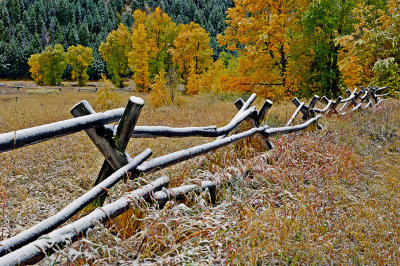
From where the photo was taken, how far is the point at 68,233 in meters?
1.55

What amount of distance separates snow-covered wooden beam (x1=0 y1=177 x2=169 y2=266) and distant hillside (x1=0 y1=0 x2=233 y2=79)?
6800 cm

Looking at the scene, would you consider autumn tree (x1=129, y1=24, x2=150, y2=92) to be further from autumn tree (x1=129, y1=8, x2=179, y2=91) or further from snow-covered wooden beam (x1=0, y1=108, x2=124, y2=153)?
snow-covered wooden beam (x1=0, y1=108, x2=124, y2=153)

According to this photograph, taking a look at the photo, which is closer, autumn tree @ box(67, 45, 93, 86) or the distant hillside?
autumn tree @ box(67, 45, 93, 86)

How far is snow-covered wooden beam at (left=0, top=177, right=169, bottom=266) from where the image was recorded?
1310 millimetres

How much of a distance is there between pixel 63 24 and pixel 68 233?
152 m

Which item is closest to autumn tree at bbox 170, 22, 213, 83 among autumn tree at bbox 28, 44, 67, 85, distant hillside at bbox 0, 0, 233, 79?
distant hillside at bbox 0, 0, 233, 79

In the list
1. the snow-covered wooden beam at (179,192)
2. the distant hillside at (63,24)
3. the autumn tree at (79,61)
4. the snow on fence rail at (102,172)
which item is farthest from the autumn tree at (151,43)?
the distant hillside at (63,24)

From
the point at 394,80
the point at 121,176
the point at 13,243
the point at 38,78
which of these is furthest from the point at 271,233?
the point at 38,78

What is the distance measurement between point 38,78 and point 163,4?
4410 inches

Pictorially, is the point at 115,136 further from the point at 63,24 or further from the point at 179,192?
the point at 63,24

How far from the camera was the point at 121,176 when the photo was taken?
221cm

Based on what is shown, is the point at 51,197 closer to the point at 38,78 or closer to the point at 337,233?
the point at 337,233

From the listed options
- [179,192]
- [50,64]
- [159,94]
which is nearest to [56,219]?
[179,192]

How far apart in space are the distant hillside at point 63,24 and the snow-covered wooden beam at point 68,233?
68.0m
